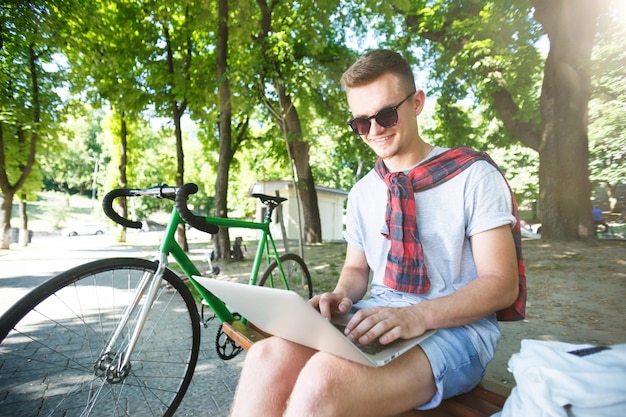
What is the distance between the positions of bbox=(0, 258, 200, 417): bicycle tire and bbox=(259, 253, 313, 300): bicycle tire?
4.19ft

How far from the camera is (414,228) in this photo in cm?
157

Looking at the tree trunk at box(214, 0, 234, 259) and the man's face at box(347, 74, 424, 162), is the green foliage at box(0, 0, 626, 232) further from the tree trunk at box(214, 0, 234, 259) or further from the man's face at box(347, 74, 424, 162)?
the man's face at box(347, 74, 424, 162)

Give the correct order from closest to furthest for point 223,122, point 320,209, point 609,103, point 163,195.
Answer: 1. point 163,195
2. point 223,122
3. point 609,103
4. point 320,209

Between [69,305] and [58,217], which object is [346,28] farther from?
[58,217]

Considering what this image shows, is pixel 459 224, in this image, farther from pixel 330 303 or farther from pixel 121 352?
pixel 121 352

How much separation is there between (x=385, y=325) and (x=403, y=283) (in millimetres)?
423

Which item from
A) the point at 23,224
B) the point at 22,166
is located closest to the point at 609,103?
the point at 22,166

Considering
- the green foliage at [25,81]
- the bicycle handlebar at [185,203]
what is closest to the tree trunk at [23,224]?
the green foliage at [25,81]

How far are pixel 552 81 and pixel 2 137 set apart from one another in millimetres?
12321

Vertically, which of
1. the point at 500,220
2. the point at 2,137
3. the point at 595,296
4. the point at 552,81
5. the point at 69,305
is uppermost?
the point at 552,81

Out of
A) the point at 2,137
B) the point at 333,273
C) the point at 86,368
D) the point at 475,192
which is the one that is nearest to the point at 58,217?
the point at 2,137

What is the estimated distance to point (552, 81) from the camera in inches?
361

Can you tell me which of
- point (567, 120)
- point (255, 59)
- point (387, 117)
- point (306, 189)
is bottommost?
point (387, 117)

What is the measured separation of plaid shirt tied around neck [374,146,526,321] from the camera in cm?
Answer: 151
